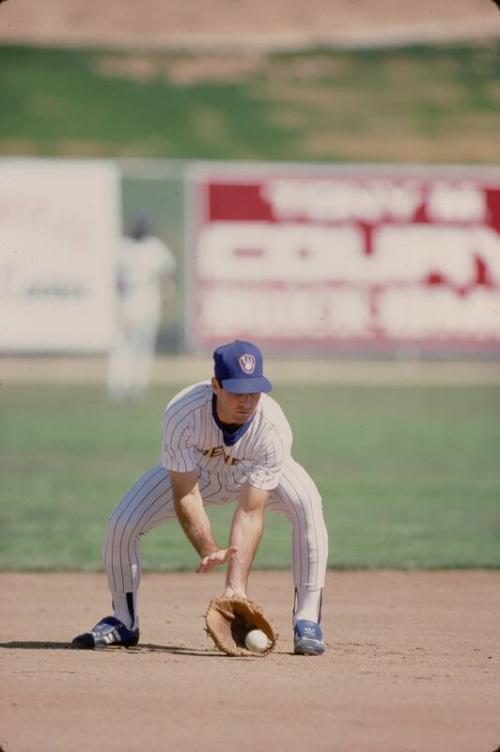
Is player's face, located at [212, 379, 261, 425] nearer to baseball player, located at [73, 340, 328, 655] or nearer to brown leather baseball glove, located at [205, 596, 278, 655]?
baseball player, located at [73, 340, 328, 655]

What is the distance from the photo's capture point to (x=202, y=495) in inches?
248

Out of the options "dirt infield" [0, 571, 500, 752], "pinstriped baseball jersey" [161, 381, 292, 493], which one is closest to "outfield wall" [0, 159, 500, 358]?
"dirt infield" [0, 571, 500, 752]

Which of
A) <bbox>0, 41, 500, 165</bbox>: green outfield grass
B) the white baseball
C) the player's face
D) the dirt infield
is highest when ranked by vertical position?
<bbox>0, 41, 500, 165</bbox>: green outfield grass

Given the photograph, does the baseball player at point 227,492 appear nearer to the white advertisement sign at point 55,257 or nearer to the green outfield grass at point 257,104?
the white advertisement sign at point 55,257

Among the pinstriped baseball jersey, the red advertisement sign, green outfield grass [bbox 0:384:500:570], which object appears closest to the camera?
the pinstriped baseball jersey

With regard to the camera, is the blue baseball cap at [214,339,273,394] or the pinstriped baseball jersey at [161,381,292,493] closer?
the blue baseball cap at [214,339,273,394]

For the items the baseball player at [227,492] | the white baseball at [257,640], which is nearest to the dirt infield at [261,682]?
the white baseball at [257,640]

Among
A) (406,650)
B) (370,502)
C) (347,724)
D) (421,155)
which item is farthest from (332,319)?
(347,724)

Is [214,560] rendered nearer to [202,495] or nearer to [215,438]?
[215,438]

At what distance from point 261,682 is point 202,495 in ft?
3.22

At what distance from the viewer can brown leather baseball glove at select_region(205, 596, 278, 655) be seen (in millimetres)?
5836

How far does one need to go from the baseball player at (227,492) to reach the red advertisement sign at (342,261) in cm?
1558

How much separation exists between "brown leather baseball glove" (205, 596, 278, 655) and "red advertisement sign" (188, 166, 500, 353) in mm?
15748

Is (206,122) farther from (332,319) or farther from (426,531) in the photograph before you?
(426,531)
